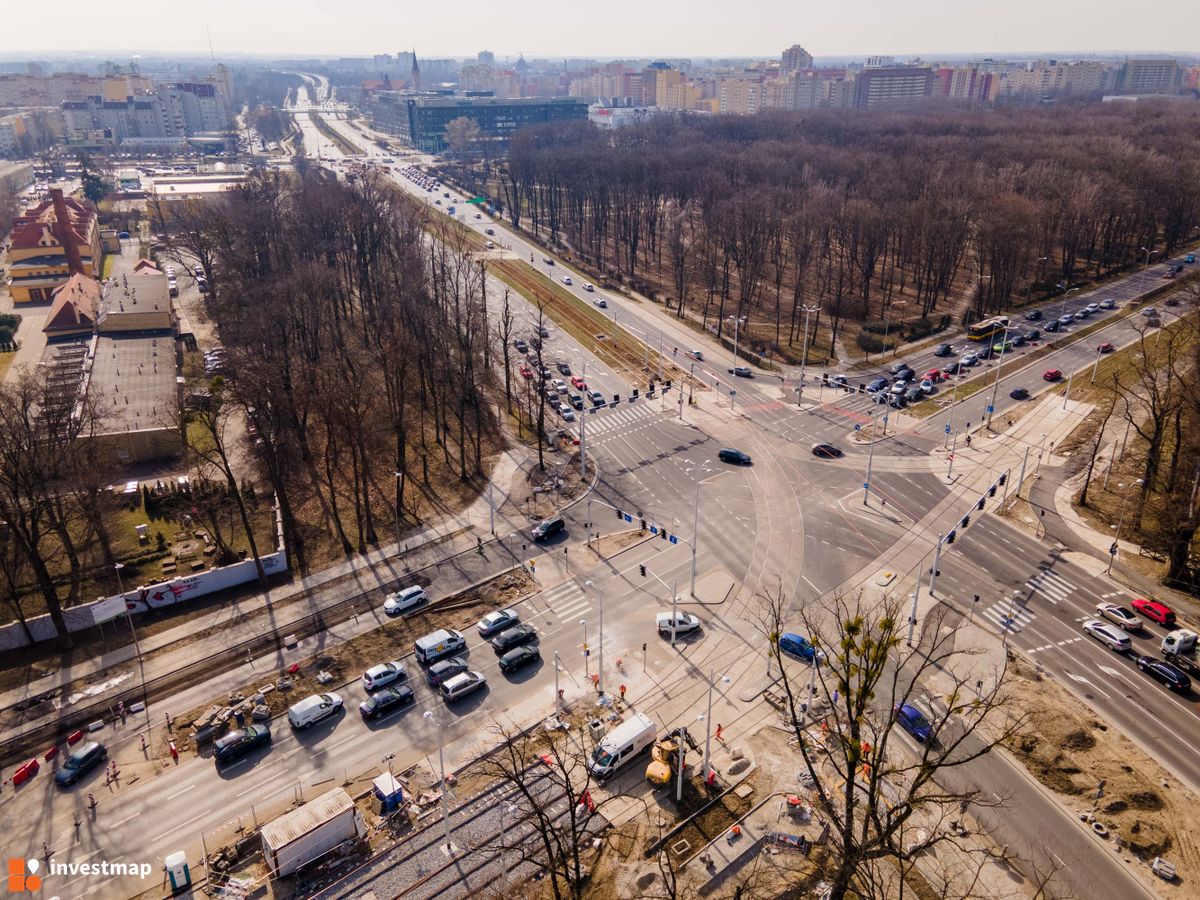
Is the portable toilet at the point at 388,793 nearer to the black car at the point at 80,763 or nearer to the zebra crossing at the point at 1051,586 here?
the black car at the point at 80,763

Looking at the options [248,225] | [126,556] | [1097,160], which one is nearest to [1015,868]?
[126,556]

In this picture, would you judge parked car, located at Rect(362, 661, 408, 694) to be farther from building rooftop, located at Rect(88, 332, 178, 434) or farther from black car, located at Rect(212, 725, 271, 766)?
building rooftop, located at Rect(88, 332, 178, 434)

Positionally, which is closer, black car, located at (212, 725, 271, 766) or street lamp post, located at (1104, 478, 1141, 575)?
black car, located at (212, 725, 271, 766)

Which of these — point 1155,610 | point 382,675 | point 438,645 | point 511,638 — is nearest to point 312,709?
point 382,675

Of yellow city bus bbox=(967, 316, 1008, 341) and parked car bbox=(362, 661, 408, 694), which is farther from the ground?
yellow city bus bbox=(967, 316, 1008, 341)

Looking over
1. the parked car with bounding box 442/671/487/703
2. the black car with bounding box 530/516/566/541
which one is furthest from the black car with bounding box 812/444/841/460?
the parked car with bounding box 442/671/487/703

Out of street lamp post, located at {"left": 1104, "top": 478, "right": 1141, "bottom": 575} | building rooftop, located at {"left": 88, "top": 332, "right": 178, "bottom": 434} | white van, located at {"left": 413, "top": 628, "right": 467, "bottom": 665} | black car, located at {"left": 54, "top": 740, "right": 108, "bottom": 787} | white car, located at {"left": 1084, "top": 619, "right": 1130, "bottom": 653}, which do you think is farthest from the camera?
building rooftop, located at {"left": 88, "top": 332, "right": 178, "bottom": 434}
